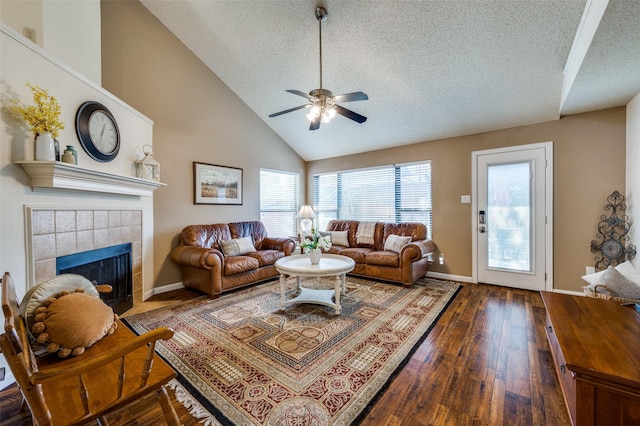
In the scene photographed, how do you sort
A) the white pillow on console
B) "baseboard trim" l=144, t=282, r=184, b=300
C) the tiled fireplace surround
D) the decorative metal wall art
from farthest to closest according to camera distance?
"baseboard trim" l=144, t=282, r=184, b=300 < the decorative metal wall art < the white pillow on console < the tiled fireplace surround

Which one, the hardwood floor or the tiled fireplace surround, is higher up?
the tiled fireplace surround

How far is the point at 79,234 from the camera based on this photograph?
93.7 inches

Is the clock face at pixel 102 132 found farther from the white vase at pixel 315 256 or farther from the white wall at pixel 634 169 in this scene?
the white wall at pixel 634 169

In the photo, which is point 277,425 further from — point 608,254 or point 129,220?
point 608,254

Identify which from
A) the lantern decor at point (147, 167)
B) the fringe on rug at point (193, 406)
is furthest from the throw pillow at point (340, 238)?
the fringe on rug at point (193, 406)

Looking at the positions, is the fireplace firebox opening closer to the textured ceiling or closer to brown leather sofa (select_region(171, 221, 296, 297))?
brown leather sofa (select_region(171, 221, 296, 297))

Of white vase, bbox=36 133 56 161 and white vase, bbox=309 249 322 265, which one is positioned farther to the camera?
white vase, bbox=309 249 322 265

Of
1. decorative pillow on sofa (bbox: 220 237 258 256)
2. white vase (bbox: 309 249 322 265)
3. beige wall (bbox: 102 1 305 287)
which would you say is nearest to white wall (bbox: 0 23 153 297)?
beige wall (bbox: 102 1 305 287)

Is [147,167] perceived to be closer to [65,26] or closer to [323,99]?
[65,26]

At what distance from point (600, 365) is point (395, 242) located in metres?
3.00

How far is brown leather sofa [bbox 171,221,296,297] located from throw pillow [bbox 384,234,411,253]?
5.30 ft

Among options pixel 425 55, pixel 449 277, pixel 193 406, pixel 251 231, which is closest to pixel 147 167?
pixel 251 231

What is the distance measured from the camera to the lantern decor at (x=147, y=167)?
313 cm

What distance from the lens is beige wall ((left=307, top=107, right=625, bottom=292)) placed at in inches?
125
